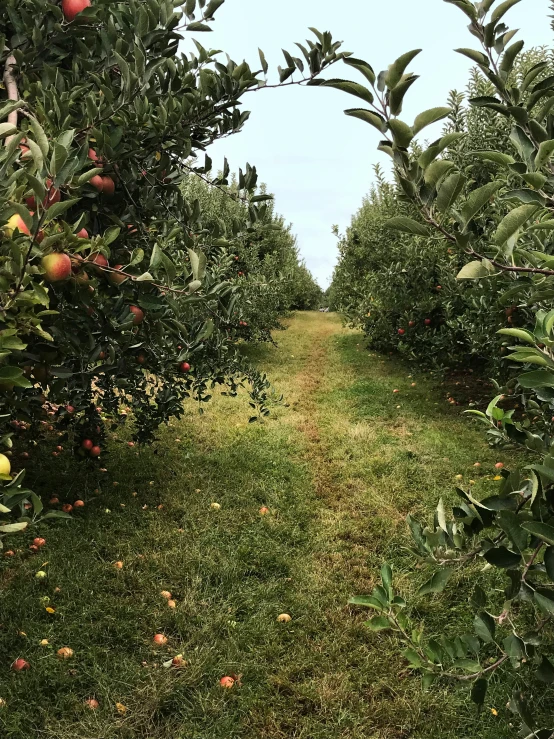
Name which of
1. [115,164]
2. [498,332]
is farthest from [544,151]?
[115,164]

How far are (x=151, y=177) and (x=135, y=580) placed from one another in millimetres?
2479

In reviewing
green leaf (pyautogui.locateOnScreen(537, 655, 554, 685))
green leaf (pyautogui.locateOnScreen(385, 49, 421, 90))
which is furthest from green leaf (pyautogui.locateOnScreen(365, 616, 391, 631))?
green leaf (pyautogui.locateOnScreen(385, 49, 421, 90))

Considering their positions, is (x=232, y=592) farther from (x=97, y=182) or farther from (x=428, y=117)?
(x=428, y=117)

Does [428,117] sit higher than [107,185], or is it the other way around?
[107,185]

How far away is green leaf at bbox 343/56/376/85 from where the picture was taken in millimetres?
1138

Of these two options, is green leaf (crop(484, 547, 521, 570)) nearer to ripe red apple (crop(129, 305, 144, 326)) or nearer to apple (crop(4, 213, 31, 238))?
apple (crop(4, 213, 31, 238))

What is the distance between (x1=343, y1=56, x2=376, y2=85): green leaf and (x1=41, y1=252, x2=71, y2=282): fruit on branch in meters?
1.17

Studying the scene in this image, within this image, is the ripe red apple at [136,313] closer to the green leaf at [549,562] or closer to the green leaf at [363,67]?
the green leaf at [363,67]

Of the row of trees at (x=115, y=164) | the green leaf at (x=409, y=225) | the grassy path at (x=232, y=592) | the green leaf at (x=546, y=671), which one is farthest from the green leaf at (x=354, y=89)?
the grassy path at (x=232, y=592)

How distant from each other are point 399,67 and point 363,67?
0.08 metres

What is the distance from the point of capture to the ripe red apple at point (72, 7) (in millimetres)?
2656

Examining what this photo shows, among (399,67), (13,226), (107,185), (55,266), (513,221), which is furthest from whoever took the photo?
(107,185)

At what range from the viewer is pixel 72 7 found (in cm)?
266

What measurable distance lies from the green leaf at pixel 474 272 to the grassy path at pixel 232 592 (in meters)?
2.15
